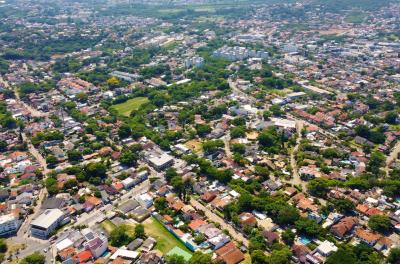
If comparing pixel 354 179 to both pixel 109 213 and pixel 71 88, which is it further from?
pixel 71 88

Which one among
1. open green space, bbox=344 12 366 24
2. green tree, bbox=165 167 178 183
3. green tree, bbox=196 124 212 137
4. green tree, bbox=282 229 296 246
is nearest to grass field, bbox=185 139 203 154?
green tree, bbox=196 124 212 137

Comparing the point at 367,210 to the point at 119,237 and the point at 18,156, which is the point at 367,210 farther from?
the point at 18,156

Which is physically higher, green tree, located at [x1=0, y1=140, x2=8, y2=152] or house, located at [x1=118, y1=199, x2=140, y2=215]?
house, located at [x1=118, y1=199, x2=140, y2=215]

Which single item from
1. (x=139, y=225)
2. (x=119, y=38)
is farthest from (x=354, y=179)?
(x=119, y=38)

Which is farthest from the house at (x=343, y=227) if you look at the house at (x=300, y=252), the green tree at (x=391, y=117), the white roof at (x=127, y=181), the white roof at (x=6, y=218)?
the white roof at (x=6, y=218)

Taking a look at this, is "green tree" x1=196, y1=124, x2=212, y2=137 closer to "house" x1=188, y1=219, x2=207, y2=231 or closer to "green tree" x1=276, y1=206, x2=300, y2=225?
"house" x1=188, y1=219, x2=207, y2=231

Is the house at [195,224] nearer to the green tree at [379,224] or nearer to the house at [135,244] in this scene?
the house at [135,244]
